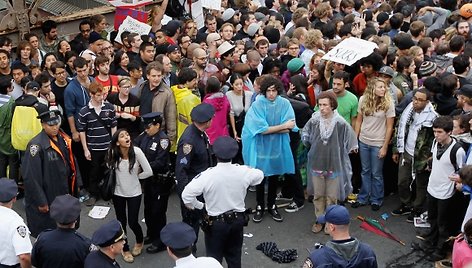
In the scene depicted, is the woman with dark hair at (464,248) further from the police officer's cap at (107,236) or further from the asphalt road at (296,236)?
the police officer's cap at (107,236)

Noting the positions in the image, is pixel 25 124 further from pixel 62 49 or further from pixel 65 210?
pixel 62 49

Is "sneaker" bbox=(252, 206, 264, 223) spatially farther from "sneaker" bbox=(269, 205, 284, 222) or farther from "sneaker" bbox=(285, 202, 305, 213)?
"sneaker" bbox=(285, 202, 305, 213)

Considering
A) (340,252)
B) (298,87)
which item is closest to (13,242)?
(340,252)

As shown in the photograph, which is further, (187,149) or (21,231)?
(187,149)

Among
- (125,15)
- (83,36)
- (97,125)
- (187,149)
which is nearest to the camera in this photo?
(187,149)

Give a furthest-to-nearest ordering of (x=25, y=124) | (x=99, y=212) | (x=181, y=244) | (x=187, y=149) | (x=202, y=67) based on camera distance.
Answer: (x=202, y=67)
(x=99, y=212)
(x=25, y=124)
(x=187, y=149)
(x=181, y=244)

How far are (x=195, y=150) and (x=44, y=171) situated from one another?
1.54 metres

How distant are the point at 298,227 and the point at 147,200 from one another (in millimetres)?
1889

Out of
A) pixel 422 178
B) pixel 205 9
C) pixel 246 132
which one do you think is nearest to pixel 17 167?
pixel 246 132

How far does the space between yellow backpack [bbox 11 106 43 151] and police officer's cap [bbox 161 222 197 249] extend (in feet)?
10.6

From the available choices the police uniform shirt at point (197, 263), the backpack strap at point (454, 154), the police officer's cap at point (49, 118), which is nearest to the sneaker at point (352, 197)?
the backpack strap at point (454, 154)

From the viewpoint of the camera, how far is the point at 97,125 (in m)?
7.90

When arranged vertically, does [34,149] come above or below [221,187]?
above

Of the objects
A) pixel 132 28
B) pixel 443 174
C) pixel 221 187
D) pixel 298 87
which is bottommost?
pixel 443 174
